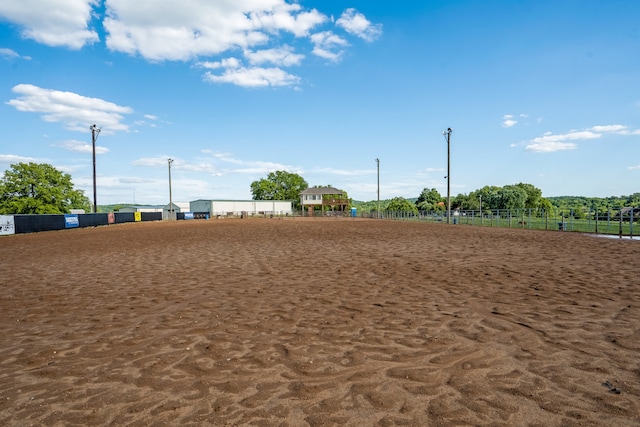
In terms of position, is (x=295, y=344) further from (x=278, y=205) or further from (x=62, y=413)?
(x=278, y=205)

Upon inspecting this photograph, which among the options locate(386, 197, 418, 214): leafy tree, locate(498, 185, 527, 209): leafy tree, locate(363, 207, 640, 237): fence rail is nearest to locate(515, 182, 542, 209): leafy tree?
locate(498, 185, 527, 209): leafy tree

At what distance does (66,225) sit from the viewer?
3734 centimetres

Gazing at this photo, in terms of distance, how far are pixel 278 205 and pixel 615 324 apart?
96.3 m

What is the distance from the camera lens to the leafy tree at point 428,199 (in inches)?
4973

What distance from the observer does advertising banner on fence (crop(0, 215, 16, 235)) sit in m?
29.6

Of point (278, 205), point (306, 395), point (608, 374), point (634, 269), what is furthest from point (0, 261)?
point (278, 205)

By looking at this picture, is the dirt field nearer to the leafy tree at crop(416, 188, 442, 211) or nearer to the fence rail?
the fence rail

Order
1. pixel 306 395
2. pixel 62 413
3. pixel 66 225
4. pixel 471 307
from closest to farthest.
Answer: pixel 62 413 < pixel 306 395 < pixel 471 307 < pixel 66 225

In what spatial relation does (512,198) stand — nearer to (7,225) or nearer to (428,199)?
(428,199)

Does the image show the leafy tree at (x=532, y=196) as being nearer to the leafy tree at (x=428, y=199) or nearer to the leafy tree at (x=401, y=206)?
the leafy tree at (x=428, y=199)

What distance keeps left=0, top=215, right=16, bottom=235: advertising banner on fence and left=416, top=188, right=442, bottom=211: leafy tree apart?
114 meters

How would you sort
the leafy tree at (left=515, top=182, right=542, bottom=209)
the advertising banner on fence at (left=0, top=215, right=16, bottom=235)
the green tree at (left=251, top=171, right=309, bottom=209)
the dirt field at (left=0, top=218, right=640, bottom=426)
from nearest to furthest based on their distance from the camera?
the dirt field at (left=0, top=218, right=640, bottom=426)
the advertising banner on fence at (left=0, top=215, right=16, bottom=235)
the leafy tree at (left=515, top=182, right=542, bottom=209)
the green tree at (left=251, top=171, right=309, bottom=209)

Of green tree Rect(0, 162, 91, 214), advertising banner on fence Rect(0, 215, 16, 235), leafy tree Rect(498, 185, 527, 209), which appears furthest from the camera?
leafy tree Rect(498, 185, 527, 209)

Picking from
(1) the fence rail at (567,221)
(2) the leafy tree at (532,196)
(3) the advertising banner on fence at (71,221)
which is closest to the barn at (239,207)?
(1) the fence rail at (567,221)
